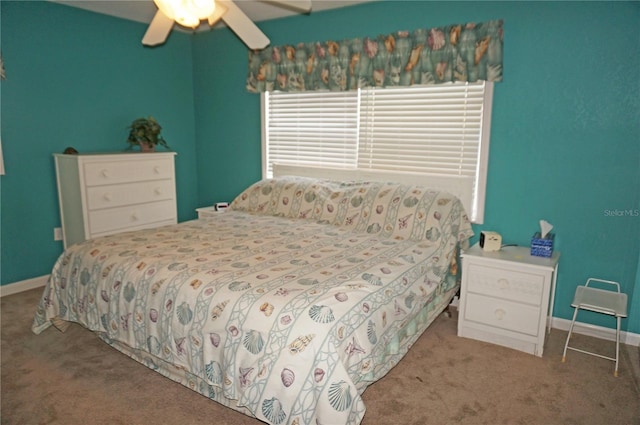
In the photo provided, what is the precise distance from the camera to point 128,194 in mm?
3783

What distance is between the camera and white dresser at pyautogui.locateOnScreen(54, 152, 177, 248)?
138 inches

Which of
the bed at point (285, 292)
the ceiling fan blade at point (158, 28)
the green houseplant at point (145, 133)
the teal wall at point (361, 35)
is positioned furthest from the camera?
the green houseplant at point (145, 133)

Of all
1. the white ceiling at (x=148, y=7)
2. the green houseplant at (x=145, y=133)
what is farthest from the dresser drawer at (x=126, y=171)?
the white ceiling at (x=148, y=7)

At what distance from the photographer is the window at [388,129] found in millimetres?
3186

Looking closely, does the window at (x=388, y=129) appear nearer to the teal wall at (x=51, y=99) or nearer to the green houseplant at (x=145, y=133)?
the green houseplant at (x=145, y=133)

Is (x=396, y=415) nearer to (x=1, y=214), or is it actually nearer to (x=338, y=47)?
(x=338, y=47)

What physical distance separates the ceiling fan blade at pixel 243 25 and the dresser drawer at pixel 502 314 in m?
2.04

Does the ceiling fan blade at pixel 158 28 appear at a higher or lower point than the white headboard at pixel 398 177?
higher

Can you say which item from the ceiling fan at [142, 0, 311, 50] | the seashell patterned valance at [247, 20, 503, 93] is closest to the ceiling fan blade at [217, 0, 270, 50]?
the ceiling fan at [142, 0, 311, 50]

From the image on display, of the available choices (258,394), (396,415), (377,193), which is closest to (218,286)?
(258,394)

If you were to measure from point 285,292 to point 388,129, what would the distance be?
211cm

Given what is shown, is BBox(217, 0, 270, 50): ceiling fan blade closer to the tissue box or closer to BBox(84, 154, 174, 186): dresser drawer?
BBox(84, 154, 174, 186): dresser drawer

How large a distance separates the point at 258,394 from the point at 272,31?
3364mm

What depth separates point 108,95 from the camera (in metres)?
4.00
